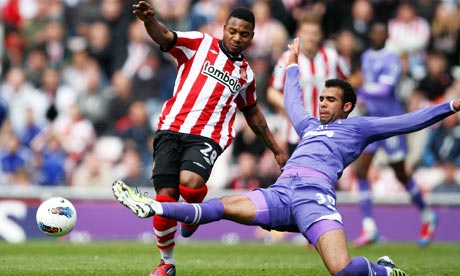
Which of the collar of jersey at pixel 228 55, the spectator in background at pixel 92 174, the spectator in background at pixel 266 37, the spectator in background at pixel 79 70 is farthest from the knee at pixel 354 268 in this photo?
the spectator in background at pixel 79 70

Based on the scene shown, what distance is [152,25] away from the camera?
28.8ft

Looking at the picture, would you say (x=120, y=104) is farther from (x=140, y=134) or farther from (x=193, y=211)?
(x=193, y=211)

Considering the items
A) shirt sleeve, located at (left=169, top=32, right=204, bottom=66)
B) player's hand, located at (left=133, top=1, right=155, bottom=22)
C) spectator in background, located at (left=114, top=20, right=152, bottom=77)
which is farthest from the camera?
spectator in background, located at (left=114, top=20, right=152, bottom=77)

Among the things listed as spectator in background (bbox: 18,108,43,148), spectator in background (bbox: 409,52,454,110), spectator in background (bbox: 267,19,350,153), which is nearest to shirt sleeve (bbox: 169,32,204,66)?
spectator in background (bbox: 267,19,350,153)

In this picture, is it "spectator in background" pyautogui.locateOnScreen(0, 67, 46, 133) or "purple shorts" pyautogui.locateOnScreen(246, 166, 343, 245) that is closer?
"purple shorts" pyautogui.locateOnScreen(246, 166, 343, 245)

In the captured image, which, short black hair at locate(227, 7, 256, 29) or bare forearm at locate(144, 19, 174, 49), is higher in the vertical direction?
short black hair at locate(227, 7, 256, 29)

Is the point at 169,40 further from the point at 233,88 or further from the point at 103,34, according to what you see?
the point at 103,34

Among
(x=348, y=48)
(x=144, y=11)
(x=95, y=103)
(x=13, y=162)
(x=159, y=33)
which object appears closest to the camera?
(x=144, y=11)

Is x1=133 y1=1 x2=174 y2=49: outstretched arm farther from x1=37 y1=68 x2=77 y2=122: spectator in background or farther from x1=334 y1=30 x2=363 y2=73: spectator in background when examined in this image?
x1=37 y1=68 x2=77 y2=122: spectator in background

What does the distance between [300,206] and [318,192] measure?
21 cm

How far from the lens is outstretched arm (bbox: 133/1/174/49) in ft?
28.1

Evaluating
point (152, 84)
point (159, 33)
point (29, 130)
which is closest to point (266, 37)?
point (152, 84)

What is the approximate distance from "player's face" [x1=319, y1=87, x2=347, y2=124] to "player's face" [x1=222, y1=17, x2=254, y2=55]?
44.4 inches

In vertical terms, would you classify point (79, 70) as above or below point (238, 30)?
above
